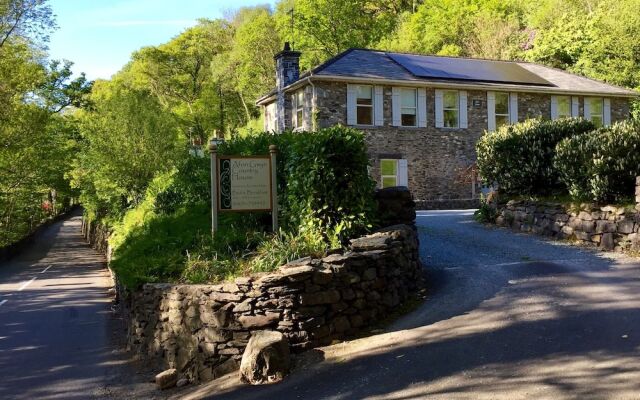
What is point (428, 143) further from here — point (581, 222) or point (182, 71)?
point (182, 71)

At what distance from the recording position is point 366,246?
755cm

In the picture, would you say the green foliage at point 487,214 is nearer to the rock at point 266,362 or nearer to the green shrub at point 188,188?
the green shrub at point 188,188

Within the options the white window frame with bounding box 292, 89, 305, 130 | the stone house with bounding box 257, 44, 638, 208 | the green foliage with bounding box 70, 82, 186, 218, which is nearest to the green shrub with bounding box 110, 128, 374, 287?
the stone house with bounding box 257, 44, 638, 208

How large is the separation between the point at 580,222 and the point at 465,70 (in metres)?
17.3

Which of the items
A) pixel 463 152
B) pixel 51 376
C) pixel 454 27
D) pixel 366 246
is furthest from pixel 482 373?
pixel 454 27

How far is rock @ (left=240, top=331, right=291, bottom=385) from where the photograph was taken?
6.35m

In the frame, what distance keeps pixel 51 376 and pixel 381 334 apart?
6.18m

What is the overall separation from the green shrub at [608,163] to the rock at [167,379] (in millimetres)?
8350

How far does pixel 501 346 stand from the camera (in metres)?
6.04

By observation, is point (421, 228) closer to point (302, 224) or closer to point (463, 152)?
point (302, 224)

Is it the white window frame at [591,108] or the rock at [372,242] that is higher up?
the white window frame at [591,108]

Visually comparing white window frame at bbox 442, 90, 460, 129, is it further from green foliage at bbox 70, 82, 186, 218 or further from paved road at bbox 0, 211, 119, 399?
paved road at bbox 0, 211, 119, 399

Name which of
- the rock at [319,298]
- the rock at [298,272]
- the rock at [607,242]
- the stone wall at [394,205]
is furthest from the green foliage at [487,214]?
the rock at [298,272]

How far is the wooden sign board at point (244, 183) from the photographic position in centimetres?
891
